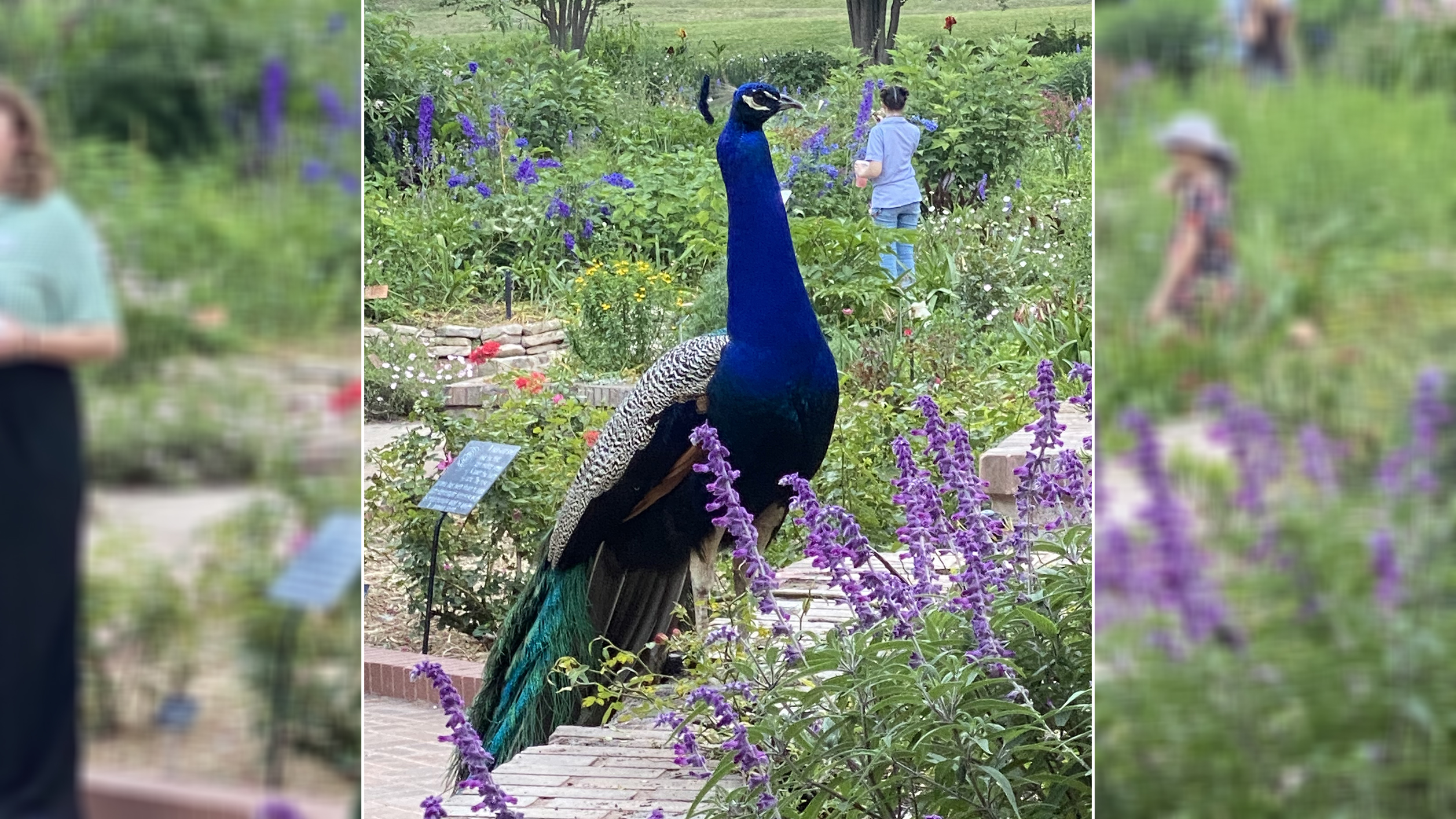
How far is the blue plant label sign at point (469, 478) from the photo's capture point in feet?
12.4

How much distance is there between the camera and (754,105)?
3.26 meters

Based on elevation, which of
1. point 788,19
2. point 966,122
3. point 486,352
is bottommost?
point 486,352

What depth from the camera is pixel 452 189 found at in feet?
29.2

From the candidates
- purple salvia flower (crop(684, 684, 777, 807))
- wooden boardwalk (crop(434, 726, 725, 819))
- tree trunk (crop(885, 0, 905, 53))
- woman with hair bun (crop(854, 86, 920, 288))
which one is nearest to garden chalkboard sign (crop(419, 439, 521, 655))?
wooden boardwalk (crop(434, 726, 725, 819))

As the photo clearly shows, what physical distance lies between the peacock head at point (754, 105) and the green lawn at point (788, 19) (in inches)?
294

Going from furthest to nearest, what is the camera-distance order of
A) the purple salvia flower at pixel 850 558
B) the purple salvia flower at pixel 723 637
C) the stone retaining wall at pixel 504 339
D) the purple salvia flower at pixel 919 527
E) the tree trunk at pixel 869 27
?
the tree trunk at pixel 869 27
the stone retaining wall at pixel 504 339
the purple salvia flower at pixel 723 637
the purple salvia flower at pixel 919 527
the purple salvia flower at pixel 850 558

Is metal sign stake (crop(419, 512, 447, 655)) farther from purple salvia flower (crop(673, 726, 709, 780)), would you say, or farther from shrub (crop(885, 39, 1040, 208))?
shrub (crop(885, 39, 1040, 208))
